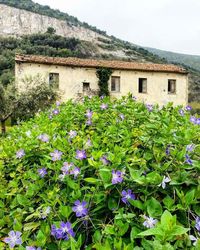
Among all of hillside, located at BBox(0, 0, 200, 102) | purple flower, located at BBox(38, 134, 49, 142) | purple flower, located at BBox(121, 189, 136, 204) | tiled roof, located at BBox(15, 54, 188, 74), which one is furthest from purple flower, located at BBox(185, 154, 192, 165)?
hillside, located at BBox(0, 0, 200, 102)

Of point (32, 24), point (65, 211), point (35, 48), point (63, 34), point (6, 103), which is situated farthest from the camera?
point (32, 24)

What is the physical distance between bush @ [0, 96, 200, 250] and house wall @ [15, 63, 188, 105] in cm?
2226

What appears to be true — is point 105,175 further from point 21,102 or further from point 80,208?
point 21,102

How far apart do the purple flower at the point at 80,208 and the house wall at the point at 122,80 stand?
75.1ft

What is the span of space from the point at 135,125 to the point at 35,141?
0.86 metres

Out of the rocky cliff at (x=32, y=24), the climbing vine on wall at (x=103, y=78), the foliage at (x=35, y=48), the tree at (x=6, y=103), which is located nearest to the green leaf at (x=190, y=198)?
the tree at (x=6, y=103)

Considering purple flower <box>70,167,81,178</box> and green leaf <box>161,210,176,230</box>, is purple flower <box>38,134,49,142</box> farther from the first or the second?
green leaf <box>161,210,176,230</box>

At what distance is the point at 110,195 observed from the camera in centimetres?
171

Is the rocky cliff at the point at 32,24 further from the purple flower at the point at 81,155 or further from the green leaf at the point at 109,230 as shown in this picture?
the green leaf at the point at 109,230

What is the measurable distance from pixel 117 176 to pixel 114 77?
1004 inches

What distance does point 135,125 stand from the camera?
3.03m

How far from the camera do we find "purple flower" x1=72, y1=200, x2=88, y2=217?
164 centimetres

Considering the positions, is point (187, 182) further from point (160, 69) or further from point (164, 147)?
point (160, 69)

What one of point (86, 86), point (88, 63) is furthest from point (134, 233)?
point (88, 63)
